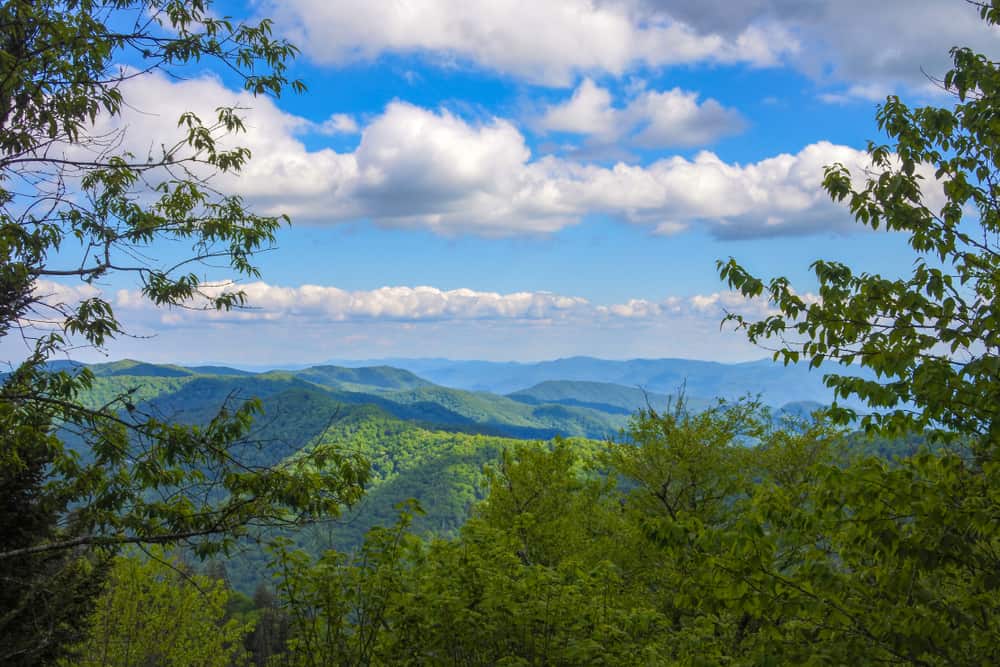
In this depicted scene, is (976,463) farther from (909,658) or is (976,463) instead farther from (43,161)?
(43,161)

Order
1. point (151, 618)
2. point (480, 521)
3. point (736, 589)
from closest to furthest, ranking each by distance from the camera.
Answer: point (736, 589) → point (480, 521) → point (151, 618)

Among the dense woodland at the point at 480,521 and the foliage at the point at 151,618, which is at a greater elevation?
the dense woodland at the point at 480,521

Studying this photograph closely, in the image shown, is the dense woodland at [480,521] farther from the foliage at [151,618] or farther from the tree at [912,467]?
the foliage at [151,618]

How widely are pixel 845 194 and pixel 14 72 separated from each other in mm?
8748

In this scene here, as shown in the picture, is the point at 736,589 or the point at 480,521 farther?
the point at 480,521

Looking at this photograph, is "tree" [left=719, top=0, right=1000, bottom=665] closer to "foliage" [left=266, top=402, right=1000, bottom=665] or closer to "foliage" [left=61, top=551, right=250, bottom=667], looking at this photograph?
"foliage" [left=266, top=402, right=1000, bottom=665]

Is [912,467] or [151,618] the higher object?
[912,467]

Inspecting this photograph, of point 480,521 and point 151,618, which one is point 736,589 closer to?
point 480,521

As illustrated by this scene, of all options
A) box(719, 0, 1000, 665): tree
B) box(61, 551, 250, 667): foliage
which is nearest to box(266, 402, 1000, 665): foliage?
box(719, 0, 1000, 665): tree

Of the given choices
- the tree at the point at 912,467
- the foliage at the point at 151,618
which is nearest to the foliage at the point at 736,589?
the tree at the point at 912,467

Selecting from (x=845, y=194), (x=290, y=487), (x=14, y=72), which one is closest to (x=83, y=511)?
(x=290, y=487)

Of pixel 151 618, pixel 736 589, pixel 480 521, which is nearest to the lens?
pixel 736 589

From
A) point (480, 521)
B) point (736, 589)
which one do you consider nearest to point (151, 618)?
point (480, 521)

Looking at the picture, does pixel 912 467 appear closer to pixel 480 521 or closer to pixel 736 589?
pixel 736 589
